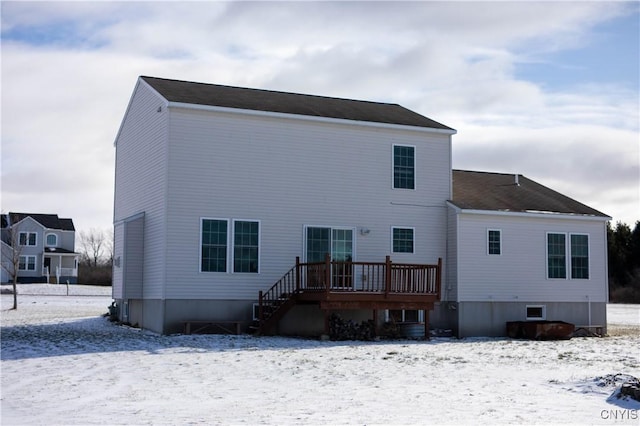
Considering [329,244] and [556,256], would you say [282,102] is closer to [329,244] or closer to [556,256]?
[329,244]

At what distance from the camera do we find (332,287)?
22219mm

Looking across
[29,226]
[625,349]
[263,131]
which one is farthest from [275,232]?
[29,226]

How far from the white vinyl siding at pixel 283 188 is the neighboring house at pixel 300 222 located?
0.12 feet

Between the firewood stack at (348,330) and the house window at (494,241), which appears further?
the house window at (494,241)

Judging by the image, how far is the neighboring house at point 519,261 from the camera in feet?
85.1

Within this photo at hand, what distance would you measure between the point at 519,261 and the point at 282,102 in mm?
9428

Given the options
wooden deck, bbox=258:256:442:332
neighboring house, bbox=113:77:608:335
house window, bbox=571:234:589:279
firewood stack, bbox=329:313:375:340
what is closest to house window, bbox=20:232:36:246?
neighboring house, bbox=113:77:608:335

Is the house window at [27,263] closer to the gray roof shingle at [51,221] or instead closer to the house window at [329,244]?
the gray roof shingle at [51,221]

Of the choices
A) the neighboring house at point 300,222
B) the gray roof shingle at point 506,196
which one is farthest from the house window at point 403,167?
the gray roof shingle at point 506,196

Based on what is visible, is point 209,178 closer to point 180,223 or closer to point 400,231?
point 180,223

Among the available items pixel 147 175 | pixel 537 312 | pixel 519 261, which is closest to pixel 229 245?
pixel 147 175

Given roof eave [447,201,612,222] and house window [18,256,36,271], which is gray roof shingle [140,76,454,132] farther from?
house window [18,256,36,271]

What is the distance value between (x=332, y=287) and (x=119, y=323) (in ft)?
29.9

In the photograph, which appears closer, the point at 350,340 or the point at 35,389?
the point at 35,389
